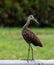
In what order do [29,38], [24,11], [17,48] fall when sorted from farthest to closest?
1. [24,11]
2. [17,48]
3. [29,38]

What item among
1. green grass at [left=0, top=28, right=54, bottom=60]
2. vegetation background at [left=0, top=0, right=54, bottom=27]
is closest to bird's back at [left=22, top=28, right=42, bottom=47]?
green grass at [left=0, top=28, right=54, bottom=60]

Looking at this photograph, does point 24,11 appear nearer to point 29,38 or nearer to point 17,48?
point 17,48

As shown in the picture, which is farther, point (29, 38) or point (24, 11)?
point (24, 11)

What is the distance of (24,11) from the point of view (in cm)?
1717

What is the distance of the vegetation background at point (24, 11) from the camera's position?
16.9 metres

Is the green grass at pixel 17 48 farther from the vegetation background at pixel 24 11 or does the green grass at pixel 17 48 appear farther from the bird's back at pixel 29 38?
the vegetation background at pixel 24 11

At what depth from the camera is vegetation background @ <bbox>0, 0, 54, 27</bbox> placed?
55.5ft

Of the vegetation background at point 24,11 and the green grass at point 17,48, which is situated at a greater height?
the green grass at point 17,48

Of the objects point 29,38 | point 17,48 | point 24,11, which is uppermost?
point 29,38

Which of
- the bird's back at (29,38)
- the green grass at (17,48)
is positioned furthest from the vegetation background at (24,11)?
the bird's back at (29,38)

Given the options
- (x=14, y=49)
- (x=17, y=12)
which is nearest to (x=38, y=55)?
(x=14, y=49)

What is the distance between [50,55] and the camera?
937 cm

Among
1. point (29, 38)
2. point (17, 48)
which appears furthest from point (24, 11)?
point (29, 38)

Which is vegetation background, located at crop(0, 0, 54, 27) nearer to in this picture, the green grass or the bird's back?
the green grass
